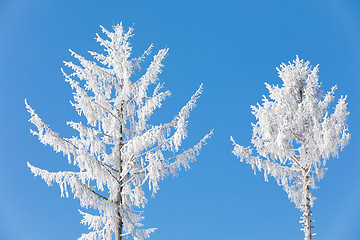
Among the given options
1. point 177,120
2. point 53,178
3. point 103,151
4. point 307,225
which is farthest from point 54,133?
point 307,225

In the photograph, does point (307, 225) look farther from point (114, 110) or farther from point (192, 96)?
point (114, 110)

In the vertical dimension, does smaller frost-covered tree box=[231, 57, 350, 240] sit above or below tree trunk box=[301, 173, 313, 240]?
above

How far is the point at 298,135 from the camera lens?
48.4 ft

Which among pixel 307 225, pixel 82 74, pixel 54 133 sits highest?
pixel 82 74

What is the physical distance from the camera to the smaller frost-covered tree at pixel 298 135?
1405 cm

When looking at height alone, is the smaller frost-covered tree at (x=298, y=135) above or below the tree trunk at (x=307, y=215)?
→ above

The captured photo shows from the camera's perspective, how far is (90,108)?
12.4 meters

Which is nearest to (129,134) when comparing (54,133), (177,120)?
(177,120)

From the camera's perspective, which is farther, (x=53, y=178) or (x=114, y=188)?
(x=114, y=188)

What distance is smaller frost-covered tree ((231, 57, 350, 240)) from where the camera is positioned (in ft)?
46.1

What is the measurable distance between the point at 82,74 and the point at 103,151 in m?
2.82

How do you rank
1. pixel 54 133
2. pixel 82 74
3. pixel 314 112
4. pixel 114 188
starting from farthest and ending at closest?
pixel 314 112 < pixel 82 74 < pixel 114 188 < pixel 54 133

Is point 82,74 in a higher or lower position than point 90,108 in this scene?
higher

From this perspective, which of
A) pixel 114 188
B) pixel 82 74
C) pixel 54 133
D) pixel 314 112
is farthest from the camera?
pixel 314 112
